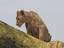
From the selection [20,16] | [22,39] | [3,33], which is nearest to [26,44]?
[22,39]

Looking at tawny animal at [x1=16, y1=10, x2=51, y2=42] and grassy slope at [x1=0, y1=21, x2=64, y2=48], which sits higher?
grassy slope at [x1=0, y1=21, x2=64, y2=48]

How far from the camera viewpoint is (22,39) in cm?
126

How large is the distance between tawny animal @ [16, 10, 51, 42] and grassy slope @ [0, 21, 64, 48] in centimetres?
182

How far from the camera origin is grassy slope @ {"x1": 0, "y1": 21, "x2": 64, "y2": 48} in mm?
1188

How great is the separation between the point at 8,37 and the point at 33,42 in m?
0.18

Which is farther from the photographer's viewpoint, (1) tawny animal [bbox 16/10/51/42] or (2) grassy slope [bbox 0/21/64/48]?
(1) tawny animal [bbox 16/10/51/42]

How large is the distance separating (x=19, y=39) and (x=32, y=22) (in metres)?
2.09

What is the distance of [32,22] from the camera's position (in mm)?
3326

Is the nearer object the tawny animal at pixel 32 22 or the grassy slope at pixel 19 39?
the grassy slope at pixel 19 39

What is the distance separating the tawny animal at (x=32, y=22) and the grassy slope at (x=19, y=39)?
1.82 m

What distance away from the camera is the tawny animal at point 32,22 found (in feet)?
10.4

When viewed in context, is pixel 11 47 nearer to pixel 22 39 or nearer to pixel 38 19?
pixel 22 39

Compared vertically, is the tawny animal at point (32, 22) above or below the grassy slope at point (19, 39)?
below

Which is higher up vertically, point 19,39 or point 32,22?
point 19,39
